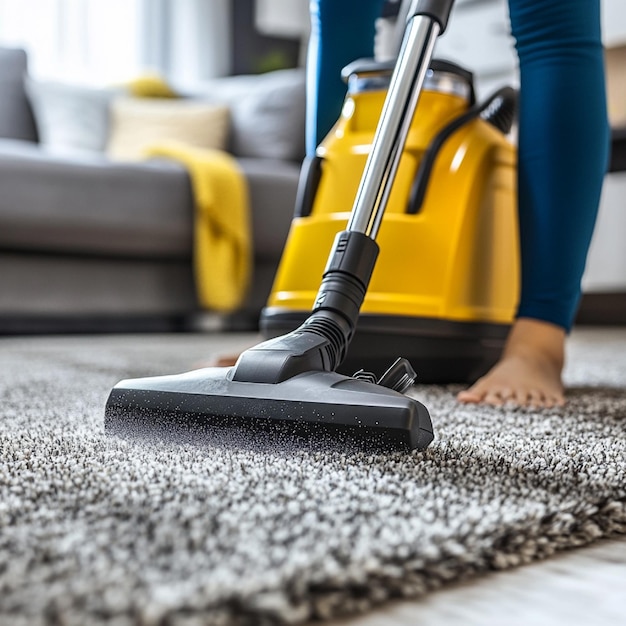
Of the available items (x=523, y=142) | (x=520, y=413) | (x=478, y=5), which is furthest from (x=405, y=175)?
(x=478, y=5)

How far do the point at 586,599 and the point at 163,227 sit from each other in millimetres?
2055

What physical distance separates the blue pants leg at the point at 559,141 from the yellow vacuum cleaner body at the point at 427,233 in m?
0.09

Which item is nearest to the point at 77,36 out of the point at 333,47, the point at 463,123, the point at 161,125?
the point at 161,125

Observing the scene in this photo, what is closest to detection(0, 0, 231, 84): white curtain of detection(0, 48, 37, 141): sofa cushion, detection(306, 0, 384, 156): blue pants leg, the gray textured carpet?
detection(0, 48, 37, 141): sofa cushion

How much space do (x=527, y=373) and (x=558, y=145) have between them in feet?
0.82

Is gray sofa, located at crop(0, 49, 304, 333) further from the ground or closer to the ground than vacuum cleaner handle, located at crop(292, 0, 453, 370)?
closer to the ground

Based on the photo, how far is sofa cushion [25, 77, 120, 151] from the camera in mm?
2842

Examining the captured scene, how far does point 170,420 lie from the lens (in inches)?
23.2

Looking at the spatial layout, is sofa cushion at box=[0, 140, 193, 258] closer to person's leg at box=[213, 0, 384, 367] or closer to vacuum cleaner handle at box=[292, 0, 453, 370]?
person's leg at box=[213, 0, 384, 367]

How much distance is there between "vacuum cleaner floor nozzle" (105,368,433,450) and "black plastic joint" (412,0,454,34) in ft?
1.14

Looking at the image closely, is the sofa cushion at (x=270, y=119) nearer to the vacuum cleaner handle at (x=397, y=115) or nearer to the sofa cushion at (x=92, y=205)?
the sofa cushion at (x=92, y=205)

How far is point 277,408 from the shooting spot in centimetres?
55

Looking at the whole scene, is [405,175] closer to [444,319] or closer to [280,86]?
[444,319]

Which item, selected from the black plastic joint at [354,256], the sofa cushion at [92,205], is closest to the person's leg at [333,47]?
the black plastic joint at [354,256]
